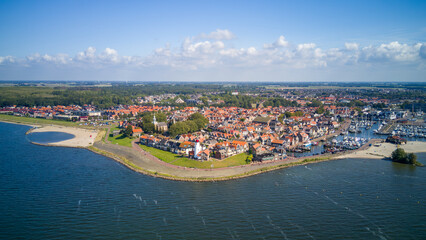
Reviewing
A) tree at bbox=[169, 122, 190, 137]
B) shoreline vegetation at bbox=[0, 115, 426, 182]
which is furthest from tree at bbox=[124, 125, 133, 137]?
tree at bbox=[169, 122, 190, 137]

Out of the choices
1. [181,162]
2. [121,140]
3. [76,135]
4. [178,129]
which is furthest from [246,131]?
[76,135]

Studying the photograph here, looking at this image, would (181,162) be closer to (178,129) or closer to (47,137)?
(178,129)

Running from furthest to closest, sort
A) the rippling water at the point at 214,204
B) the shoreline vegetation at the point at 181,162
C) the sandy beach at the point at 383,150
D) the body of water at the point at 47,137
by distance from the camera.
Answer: the body of water at the point at 47,137 < the sandy beach at the point at 383,150 < the shoreline vegetation at the point at 181,162 < the rippling water at the point at 214,204

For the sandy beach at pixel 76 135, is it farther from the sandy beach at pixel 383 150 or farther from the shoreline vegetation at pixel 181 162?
the sandy beach at pixel 383 150

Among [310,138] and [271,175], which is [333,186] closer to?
[271,175]

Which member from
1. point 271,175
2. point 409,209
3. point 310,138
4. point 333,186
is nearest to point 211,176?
point 271,175

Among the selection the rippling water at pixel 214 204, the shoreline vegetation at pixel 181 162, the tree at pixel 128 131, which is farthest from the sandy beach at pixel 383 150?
the tree at pixel 128 131
